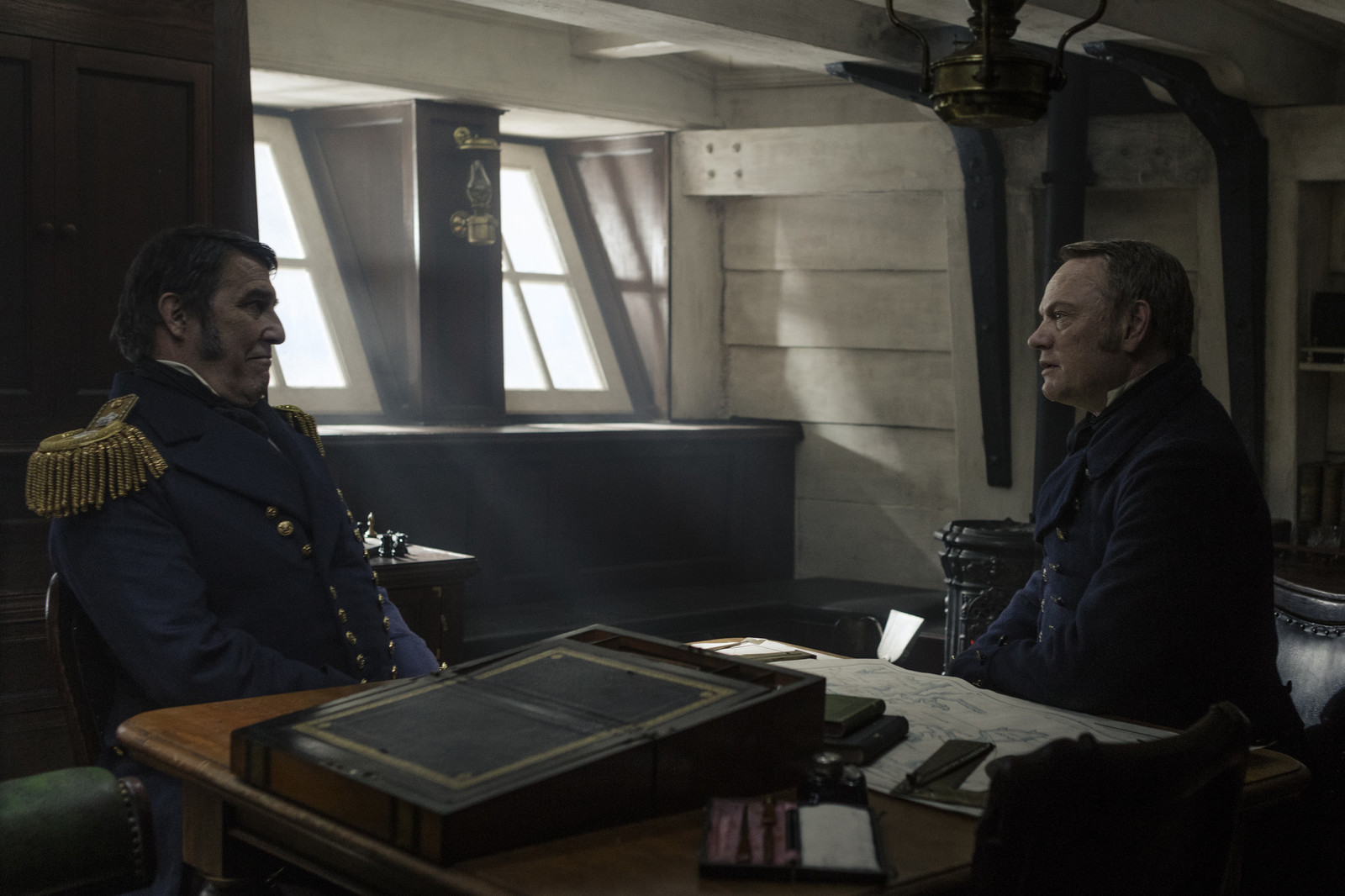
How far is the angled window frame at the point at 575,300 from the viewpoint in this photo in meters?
6.48

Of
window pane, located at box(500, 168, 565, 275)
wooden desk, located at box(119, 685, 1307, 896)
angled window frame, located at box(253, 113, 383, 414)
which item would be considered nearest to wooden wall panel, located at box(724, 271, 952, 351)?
window pane, located at box(500, 168, 565, 275)

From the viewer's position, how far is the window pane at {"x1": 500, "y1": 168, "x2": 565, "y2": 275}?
21.3 feet

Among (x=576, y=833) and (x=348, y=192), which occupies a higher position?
(x=348, y=192)

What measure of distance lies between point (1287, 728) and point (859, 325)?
453 cm

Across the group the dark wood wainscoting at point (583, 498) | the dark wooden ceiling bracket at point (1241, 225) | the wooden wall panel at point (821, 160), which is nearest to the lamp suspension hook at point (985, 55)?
the dark wooden ceiling bracket at point (1241, 225)

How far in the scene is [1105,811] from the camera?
1.29 m

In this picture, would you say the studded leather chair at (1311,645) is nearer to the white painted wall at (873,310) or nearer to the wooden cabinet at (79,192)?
the wooden cabinet at (79,192)

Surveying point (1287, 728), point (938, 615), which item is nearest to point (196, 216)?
point (1287, 728)

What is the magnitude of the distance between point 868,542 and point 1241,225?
229cm

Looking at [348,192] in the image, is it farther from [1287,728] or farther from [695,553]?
[1287,728]

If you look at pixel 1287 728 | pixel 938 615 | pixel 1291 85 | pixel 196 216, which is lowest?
pixel 938 615

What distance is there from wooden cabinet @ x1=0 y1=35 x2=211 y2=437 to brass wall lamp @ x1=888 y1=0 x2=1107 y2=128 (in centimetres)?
228

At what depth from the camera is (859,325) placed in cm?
659

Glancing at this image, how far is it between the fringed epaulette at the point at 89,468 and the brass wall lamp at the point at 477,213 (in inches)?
135
